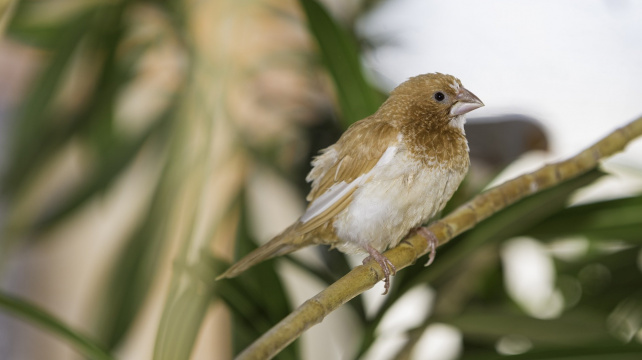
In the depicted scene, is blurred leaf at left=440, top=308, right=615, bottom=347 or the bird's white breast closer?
the bird's white breast

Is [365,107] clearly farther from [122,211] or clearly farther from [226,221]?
[122,211]

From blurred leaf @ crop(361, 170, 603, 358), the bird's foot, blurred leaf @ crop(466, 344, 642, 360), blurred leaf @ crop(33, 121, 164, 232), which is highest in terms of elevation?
blurred leaf @ crop(33, 121, 164, 232)

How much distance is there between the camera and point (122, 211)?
4.12 ft

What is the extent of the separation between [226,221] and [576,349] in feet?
1.49

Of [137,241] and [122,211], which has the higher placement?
[122,211]

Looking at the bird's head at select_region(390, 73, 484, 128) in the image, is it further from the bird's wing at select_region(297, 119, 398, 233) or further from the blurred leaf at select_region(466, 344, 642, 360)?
the blurred leaf at select_region(466, 344, 642, 360)

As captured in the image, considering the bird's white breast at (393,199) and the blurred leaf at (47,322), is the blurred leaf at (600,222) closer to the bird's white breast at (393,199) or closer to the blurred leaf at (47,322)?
the bird's white breast at (393,199)

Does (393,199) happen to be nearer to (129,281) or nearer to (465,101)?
(465,101)

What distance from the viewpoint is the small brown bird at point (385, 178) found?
308 mm

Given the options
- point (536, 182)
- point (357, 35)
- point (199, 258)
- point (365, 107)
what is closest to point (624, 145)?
point (536, 182)

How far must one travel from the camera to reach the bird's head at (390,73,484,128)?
282 millimetres

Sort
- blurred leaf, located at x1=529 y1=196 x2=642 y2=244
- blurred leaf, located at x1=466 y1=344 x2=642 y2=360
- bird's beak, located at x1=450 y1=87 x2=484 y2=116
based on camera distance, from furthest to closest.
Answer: blurred leaf, located at x1=529 y1=196 x2=642 y2=244
blurred leaf, located at x1=466 y1=344 x2=642 y2=360
bird's beak, located at x1=450 y1=87 x2=484 y2=116

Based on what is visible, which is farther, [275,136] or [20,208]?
[275,136]

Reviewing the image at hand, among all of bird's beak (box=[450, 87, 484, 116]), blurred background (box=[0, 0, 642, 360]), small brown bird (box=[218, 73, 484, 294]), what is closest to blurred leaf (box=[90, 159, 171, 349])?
blurred background (box=[0, 0, 642, 360])
